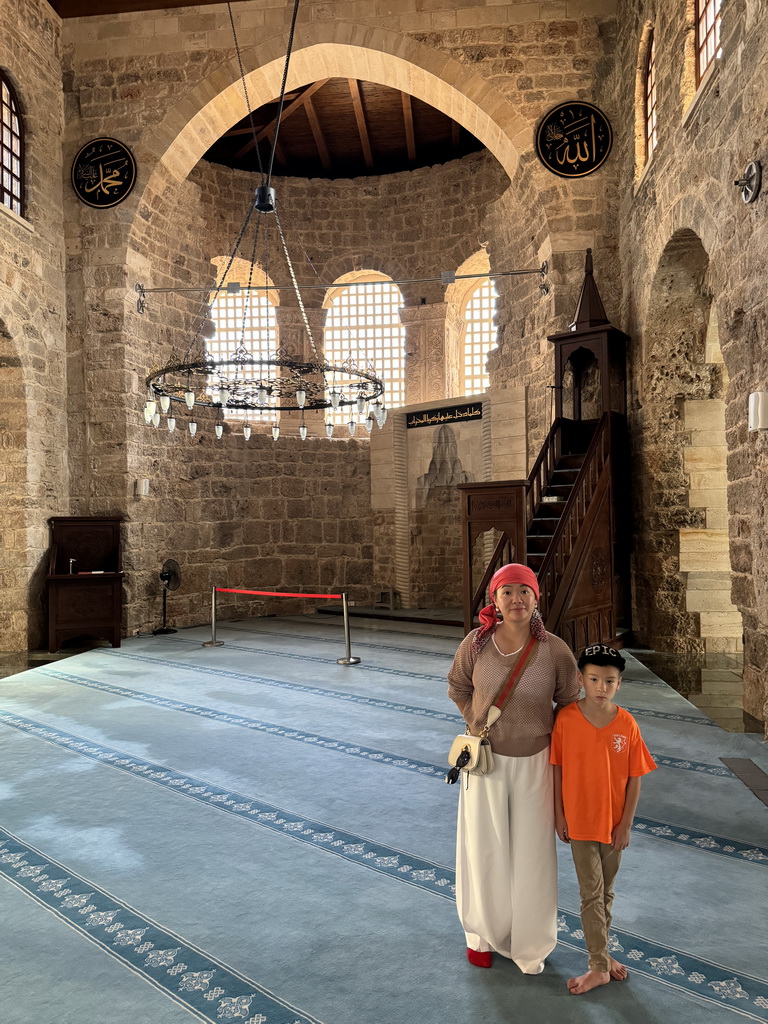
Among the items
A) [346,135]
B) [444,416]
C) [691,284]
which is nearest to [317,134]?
[346,135]

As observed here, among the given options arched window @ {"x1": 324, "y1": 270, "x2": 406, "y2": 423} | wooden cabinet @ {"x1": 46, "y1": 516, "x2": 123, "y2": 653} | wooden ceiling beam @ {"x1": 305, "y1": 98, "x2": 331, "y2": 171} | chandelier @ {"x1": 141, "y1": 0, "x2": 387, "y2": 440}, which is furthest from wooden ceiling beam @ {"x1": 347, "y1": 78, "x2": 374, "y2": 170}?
wooden cabinet @ {"x1": 46, "y1": 516, "x2": 123, "y2": 653}

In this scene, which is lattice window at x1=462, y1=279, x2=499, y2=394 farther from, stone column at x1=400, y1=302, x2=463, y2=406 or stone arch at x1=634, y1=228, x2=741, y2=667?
stone arch at x1=634, y1=228, x2=741, y2=667

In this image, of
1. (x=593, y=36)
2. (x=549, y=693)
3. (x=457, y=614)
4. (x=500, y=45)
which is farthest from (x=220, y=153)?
(x=549, y=693)

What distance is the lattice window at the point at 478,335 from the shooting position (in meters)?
13.2

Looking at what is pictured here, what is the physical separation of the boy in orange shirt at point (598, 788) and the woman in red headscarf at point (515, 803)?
84 millimetres

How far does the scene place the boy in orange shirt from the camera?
2.26 m

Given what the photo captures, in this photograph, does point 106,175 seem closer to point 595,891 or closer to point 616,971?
point 595,891

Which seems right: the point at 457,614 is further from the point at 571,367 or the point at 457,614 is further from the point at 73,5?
the point at 73,5

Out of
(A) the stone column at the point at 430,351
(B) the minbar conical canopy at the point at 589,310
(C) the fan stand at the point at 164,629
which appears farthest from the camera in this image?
(A) the stone column at the point at 430,351

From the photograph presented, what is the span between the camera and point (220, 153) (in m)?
12.8

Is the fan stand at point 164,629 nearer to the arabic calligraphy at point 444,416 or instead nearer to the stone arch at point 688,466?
the arabic calligraphy at point 444,416

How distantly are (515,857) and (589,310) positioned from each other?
7.18 metres

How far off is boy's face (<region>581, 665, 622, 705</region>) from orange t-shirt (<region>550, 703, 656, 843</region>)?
94 millimetres

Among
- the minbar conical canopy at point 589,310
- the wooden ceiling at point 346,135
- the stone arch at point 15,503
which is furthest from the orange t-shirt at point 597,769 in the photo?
the wooden ceiling at point 346,135
